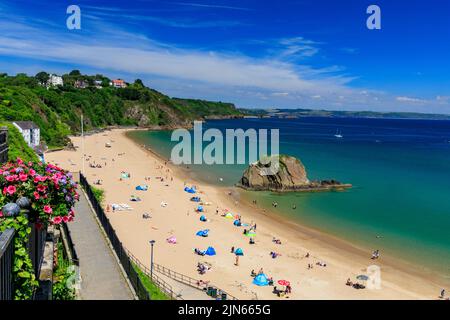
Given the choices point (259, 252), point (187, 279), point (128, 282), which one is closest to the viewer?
point (128, 282)

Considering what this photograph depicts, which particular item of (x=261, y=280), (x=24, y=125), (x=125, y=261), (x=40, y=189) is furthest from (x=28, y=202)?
(x=24, y=125)

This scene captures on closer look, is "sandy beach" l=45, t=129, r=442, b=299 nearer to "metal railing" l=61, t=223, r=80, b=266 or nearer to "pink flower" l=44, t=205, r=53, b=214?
"metal railing" l=61, t=223, r=80, b=266

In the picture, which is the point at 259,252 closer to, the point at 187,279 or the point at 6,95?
the point at 187,279

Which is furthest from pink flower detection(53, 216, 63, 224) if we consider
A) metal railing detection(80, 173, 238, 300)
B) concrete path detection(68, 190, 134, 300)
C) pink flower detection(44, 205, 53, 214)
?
concrete path detection(68, 190, 134, 300)

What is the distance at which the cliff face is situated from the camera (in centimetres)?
5472

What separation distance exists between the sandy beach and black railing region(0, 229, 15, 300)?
16783 mm

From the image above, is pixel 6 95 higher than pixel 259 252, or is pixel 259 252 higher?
pixel 6 95

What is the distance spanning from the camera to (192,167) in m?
72.0
